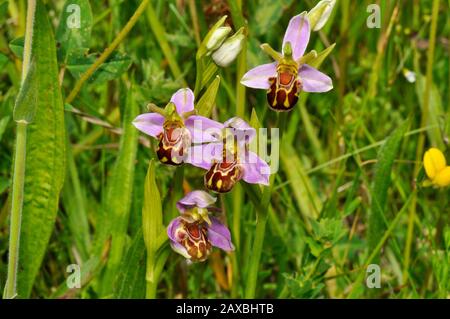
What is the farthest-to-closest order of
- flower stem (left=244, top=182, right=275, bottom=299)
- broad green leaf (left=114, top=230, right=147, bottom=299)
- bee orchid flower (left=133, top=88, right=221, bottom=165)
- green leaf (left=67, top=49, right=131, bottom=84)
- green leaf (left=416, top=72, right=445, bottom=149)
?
green leaf (left=416, top=72, right=445, bottom=149)
green leaf (left=67, top=49, right=131, bottom=84)
broad green leaf (left=114, top=230, right=147, bottom=299)
flower stem (left=244, top=182, right=275, bottom=299)
bee orchid flower (left=133, top=88, right=221, bottom=165)

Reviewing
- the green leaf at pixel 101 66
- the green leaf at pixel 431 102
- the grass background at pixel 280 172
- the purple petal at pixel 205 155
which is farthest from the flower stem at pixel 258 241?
the green leaf at pixel 431 102

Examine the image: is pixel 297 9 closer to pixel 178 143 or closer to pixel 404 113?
pixel 404 113

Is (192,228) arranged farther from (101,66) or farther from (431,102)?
(431,102)

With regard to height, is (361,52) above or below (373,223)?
above

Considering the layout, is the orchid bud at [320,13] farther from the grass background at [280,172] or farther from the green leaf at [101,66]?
the green leaf at [101,66]

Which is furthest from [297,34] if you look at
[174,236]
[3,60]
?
[3,60]

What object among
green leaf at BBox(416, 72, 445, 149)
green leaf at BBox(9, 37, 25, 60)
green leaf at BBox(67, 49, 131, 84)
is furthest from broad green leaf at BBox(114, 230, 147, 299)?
green leaf at BBox(416, 72, 445, 149)

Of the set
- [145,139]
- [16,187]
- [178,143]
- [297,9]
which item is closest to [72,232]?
[145,139]

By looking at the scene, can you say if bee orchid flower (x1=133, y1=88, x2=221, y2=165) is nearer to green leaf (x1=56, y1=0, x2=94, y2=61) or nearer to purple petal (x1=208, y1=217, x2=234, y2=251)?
purple petal (x1=208, y1=217, x2=234, y2=251)
